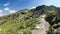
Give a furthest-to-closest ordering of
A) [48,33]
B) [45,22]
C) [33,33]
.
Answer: [45,22], [33,33], [48,33]

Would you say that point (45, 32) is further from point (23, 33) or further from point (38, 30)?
point (23, 33)

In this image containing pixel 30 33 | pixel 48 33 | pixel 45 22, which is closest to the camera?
pixel 48 33

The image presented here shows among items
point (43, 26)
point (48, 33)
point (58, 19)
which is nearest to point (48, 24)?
point (43, 26)

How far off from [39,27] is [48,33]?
18126mm

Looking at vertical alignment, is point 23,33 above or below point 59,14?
below

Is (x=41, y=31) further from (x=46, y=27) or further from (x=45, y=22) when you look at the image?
(x=45, y=22)

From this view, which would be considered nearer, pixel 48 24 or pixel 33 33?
pixel 33 33

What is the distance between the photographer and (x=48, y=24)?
145m

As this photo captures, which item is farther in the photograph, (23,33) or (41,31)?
(23,33)

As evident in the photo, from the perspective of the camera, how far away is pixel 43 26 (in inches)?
5571

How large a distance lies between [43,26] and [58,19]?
17032mm

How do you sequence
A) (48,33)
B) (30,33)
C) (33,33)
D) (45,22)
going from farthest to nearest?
(45,22)
(30,33)
(33,33)
(48,33)

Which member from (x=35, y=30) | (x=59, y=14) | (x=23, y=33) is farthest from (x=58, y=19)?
(x=23, y=33)

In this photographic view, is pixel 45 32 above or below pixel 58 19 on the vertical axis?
below
